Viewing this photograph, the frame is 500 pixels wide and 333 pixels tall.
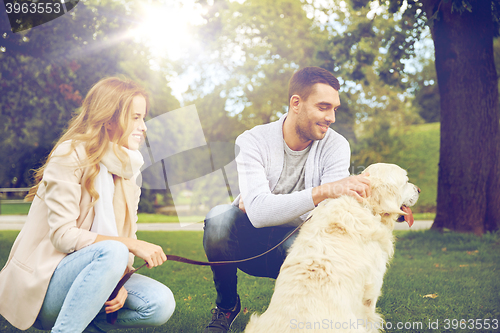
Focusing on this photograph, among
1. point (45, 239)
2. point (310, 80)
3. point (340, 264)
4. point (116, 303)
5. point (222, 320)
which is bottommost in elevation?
point (222, 320)

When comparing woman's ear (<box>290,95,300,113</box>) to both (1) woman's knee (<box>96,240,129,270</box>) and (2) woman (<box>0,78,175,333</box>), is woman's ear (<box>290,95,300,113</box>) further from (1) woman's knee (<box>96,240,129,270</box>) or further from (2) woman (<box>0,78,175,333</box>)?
(1) woman's knee (<box>96,240,129,270</box>)

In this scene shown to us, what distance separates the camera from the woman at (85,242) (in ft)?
7.06

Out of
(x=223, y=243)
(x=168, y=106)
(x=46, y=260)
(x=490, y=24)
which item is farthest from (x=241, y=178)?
(x=168, y=106)

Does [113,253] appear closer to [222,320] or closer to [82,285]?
[82,285]

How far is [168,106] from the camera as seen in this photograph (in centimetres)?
1906

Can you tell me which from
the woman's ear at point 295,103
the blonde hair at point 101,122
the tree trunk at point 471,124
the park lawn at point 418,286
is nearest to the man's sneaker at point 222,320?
the park lawn at point 418,286

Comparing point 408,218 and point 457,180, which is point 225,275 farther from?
point 457,180

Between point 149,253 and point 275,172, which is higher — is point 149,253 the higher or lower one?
the lower one

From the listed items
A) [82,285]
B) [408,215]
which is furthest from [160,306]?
[408,215]

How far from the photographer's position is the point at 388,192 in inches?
107

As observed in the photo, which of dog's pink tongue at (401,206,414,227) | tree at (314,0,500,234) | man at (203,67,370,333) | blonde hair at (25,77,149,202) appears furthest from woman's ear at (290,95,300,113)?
tree at (314,0,500,234)

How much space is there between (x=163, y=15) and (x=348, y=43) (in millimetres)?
7043

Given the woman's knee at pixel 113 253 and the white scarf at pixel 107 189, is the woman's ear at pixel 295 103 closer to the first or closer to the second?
the white scarf at pixel 107 189

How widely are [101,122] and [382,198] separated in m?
2.07
